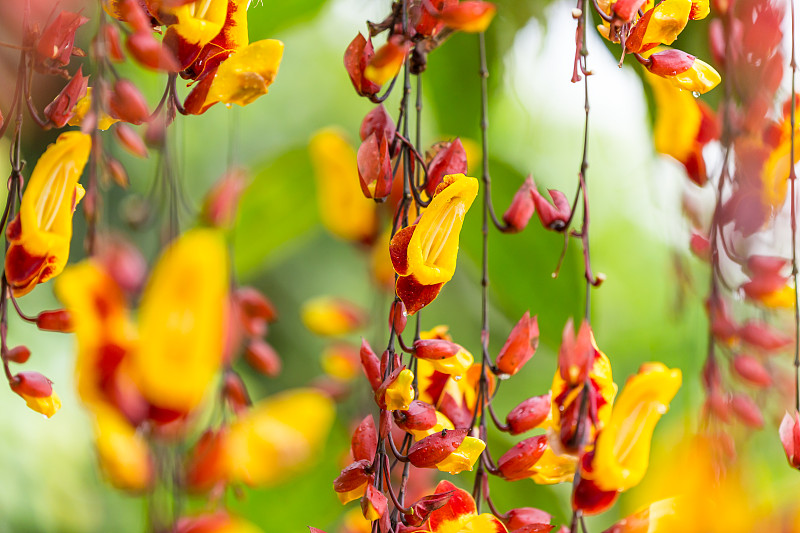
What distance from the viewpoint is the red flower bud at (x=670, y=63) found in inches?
10.1

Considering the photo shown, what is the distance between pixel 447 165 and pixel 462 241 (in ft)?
0.63

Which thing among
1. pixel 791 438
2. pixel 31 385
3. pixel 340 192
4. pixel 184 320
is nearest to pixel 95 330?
pixel 184 320

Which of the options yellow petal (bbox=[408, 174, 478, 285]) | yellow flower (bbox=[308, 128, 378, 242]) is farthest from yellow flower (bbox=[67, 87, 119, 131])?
yellow flower (bbox=[308, 128, 378, 242])

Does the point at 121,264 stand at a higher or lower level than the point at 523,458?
higher

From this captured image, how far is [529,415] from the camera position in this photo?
275mm

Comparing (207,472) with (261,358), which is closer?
(207,472)

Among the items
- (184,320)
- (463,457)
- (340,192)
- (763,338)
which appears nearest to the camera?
(184,320)

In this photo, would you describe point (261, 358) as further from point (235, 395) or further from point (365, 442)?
point (365, 442)

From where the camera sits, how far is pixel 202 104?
0.75 feet

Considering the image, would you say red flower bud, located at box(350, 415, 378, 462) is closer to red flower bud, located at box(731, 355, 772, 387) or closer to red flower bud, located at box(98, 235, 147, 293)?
red flower bud, located at box(98, 235, 147, 293)

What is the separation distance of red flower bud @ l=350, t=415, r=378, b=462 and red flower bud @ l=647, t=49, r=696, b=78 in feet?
0.50

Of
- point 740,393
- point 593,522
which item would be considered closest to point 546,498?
point 740,393

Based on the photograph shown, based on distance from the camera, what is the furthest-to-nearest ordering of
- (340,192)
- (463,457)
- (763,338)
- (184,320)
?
(340,192)
(763,338)
(463,457)
(184,320)

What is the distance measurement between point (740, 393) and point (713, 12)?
0.21 metres
